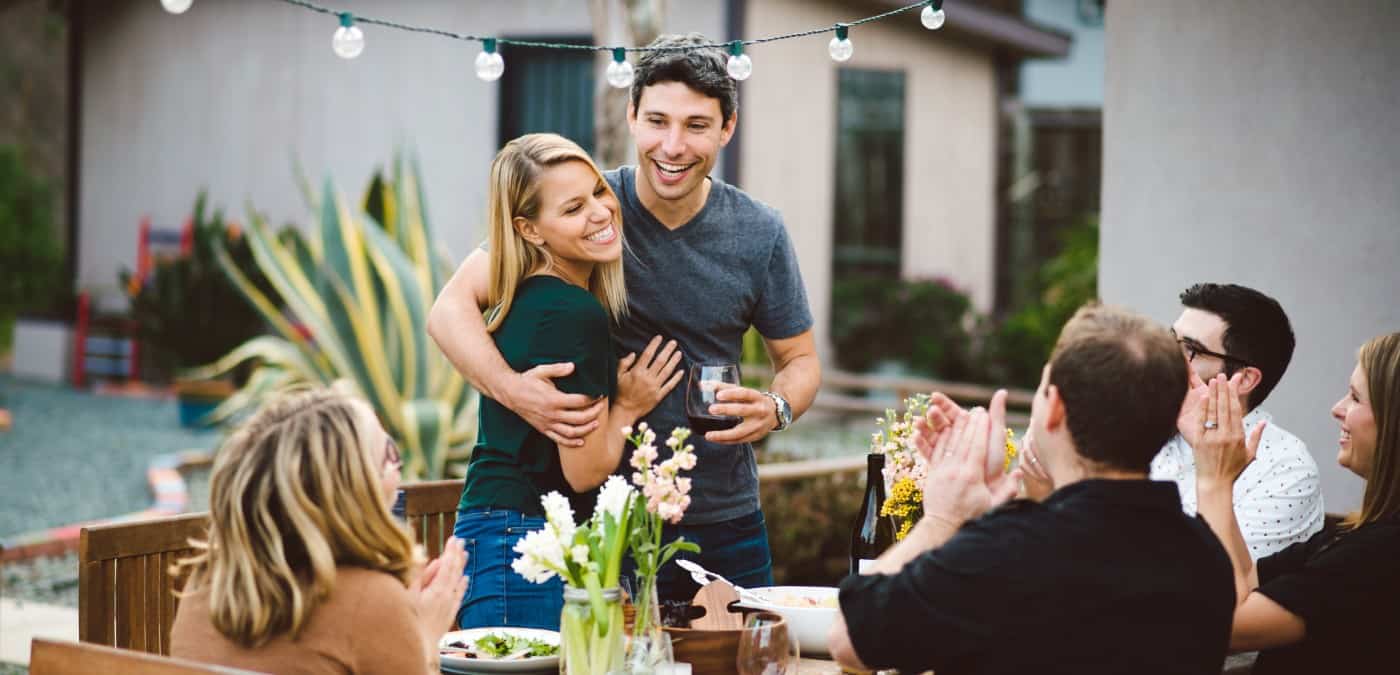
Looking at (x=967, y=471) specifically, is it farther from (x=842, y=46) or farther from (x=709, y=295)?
(x=842, y=46)

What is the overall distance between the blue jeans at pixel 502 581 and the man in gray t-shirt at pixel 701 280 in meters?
0.28

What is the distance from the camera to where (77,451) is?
10875 mm

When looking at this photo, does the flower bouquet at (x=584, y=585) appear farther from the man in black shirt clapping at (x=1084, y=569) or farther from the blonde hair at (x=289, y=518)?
the man in black shirt clapping at (x=1084, y=569)

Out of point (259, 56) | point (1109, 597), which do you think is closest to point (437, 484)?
point (1109, 597)

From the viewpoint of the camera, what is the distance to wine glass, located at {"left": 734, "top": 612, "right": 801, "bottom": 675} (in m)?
2.21

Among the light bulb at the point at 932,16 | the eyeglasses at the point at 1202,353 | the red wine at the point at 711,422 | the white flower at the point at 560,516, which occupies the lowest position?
the white flower at the point at 560,516

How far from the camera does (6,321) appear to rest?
67.7 ft

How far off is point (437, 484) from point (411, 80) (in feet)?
35.4

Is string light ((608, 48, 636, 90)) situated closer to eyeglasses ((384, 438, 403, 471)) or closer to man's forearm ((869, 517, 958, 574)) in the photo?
eyeglasses ((384, 438, 403, 471))

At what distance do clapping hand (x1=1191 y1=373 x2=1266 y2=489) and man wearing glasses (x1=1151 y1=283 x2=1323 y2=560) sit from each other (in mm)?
519

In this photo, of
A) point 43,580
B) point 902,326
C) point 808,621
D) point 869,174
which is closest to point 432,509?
point 808,621

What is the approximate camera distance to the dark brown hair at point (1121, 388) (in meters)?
2.02

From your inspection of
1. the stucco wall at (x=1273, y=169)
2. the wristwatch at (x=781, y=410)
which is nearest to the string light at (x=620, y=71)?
the wristwatch at (x=781, y=410)

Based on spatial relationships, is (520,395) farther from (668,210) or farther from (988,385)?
(988,385)
